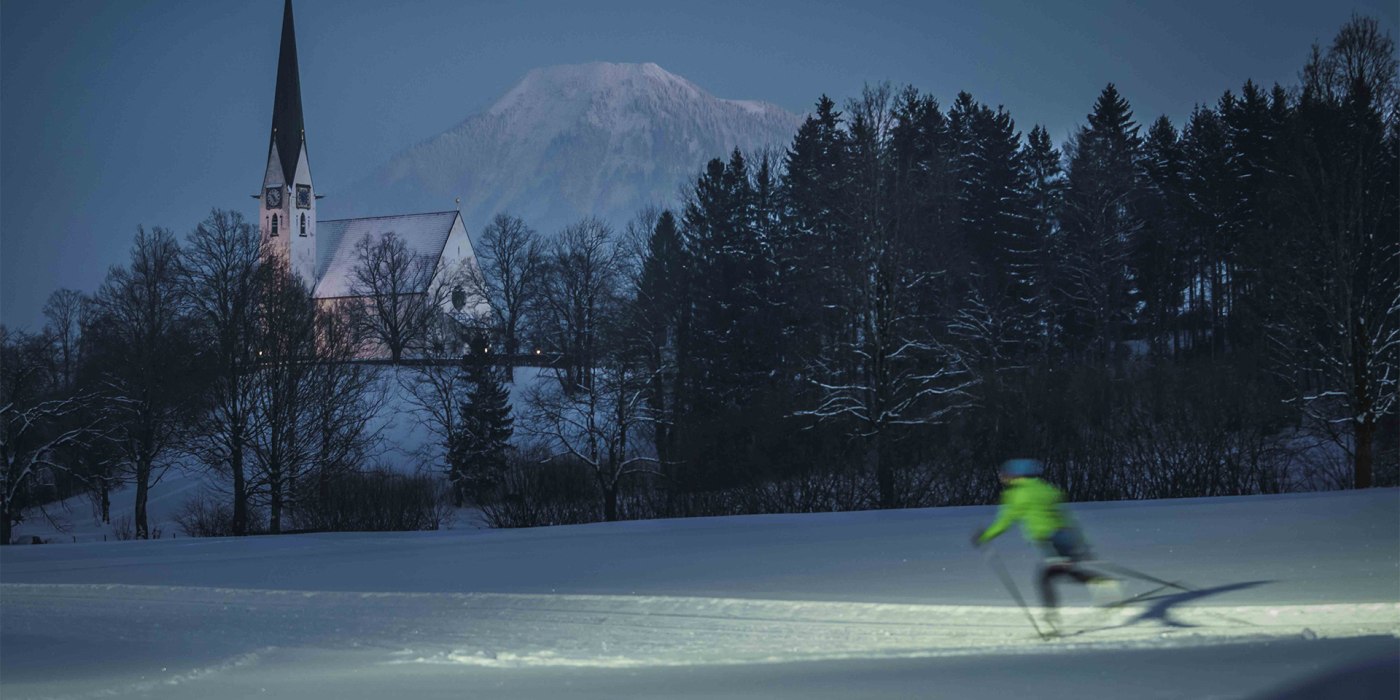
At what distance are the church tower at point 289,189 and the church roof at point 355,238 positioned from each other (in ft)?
4.87

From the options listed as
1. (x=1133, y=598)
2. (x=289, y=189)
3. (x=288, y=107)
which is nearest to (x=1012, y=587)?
(x=1133, y=598)

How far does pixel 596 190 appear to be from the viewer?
142m

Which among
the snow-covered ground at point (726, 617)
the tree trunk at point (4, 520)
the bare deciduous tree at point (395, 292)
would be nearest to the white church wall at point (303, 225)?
the bare deciduous tree at point (395, 292)

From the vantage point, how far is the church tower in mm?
75250

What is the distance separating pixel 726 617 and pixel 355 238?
78797 millimetres

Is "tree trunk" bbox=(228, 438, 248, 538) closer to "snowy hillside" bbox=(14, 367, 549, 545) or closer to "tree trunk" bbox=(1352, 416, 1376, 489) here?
"snowy hillside" bbox=(14, 367, 549, 545)

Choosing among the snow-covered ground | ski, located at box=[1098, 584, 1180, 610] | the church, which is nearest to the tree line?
the snow-covered ground

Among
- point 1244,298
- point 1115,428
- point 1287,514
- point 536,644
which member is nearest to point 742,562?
point 536,644

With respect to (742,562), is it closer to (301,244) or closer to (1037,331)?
(1037,331)

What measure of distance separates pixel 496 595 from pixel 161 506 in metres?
38.9

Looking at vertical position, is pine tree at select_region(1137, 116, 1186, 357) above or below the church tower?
below

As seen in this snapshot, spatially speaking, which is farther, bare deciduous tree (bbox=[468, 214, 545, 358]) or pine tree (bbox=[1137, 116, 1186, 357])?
bare deciduous tree (bbox=[468, 214, 545, 358])

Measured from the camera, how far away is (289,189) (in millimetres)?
79125

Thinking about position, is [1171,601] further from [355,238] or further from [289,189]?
[355,238]
